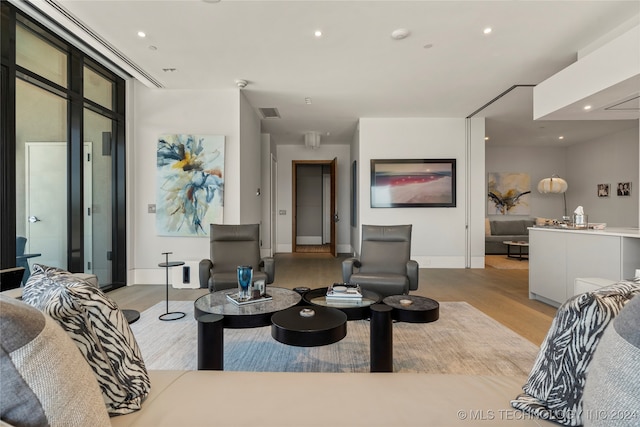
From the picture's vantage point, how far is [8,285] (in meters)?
1.53

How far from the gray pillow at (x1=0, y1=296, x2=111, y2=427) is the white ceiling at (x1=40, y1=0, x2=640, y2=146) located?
2.87 metres

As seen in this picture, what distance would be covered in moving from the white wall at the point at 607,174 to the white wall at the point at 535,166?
0.25 metres

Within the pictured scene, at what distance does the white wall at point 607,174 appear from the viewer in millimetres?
7160

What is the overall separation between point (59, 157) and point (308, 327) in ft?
11.7

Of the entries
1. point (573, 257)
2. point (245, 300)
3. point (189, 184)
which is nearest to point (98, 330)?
point (245, 300)

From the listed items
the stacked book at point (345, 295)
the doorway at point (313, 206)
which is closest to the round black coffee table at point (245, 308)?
the stacked book at point (345, 295)

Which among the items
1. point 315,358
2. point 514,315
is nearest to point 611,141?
point 514,315

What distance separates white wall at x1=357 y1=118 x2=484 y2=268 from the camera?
621cm

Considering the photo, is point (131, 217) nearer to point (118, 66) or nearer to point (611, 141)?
point (118, 66)

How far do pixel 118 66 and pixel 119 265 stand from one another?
8.87 feet

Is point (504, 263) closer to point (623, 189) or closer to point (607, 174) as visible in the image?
point (623, 189)

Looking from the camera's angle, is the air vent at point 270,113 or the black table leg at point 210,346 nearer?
the black table leg at point 210,346

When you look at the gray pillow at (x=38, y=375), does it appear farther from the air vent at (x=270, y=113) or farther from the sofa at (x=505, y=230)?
the sofa at (x=505, y=230)

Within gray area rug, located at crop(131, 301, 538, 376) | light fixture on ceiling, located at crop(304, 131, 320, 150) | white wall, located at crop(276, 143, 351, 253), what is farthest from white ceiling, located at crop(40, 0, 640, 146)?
white wall, located at crop(276, 143, 351, 253)
